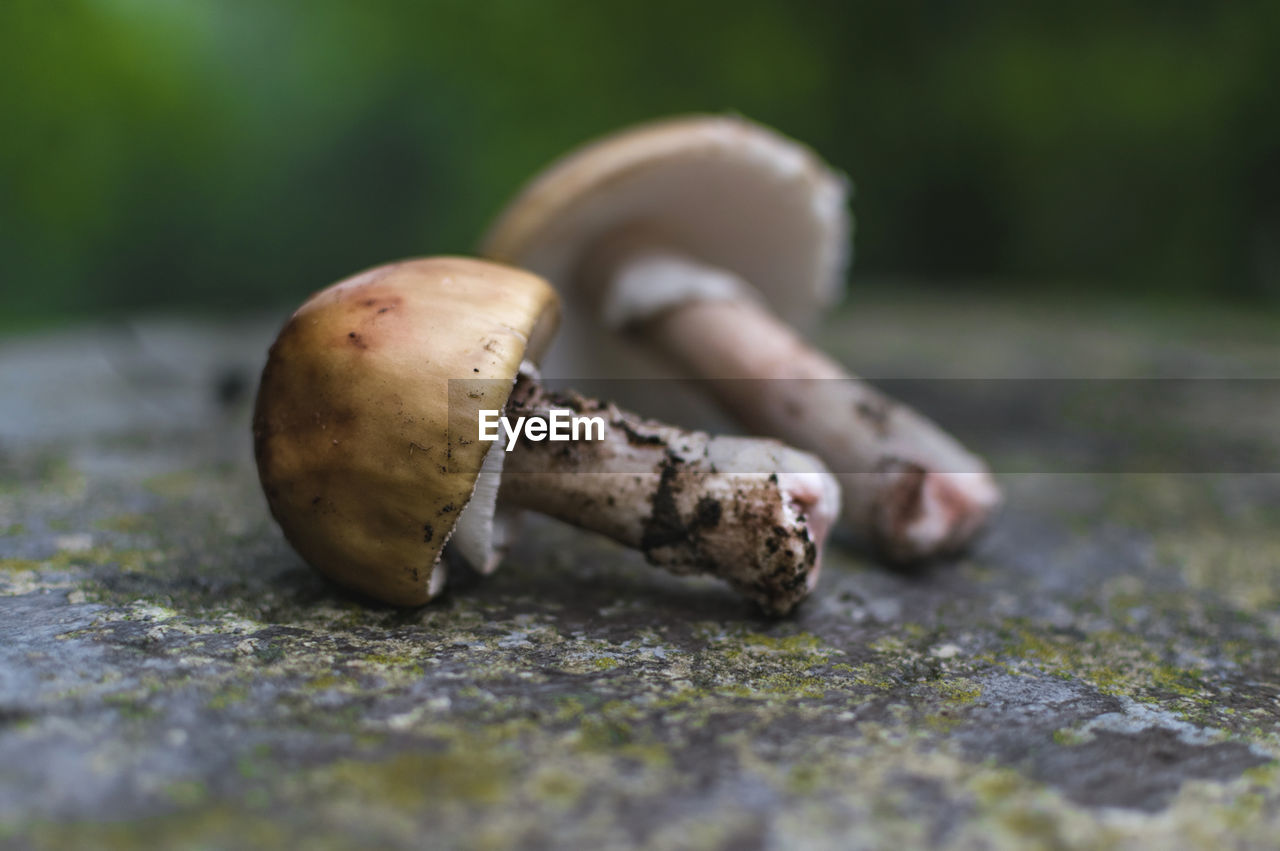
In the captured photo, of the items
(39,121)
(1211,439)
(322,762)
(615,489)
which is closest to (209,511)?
(615,489)

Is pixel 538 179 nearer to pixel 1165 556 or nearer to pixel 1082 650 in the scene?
pixel 1082 650

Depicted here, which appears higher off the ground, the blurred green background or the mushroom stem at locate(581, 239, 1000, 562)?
the blurred green background

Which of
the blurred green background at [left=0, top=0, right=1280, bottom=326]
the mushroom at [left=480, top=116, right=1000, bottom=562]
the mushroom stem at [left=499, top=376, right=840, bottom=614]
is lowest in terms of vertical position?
the mushroom stem at [left=499, top=376, right=840, bottom=614]

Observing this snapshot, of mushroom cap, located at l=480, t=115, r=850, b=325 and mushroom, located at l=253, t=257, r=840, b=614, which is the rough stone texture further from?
mushroom cap, located at l=480, t=115, r=850, b=325

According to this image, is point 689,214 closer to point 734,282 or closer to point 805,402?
point 734,282

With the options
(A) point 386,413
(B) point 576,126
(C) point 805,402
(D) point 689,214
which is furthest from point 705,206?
→ (B) point 576,126

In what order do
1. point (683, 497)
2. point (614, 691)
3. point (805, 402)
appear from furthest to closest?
point (805, 402) < point (683, 497) < point (614, 691)

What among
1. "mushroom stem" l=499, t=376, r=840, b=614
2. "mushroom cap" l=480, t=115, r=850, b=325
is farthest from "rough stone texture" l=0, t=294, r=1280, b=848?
"mushroom cap" l=480, t=115, r=850, b=325

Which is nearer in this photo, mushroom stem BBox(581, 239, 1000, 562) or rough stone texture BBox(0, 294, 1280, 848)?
rough stone texture BBox(0, 294, 1280, 848)

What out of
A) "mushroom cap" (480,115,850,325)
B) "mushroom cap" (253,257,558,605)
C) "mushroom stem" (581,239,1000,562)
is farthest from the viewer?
"mushroom cap" (480,115,850,325)
